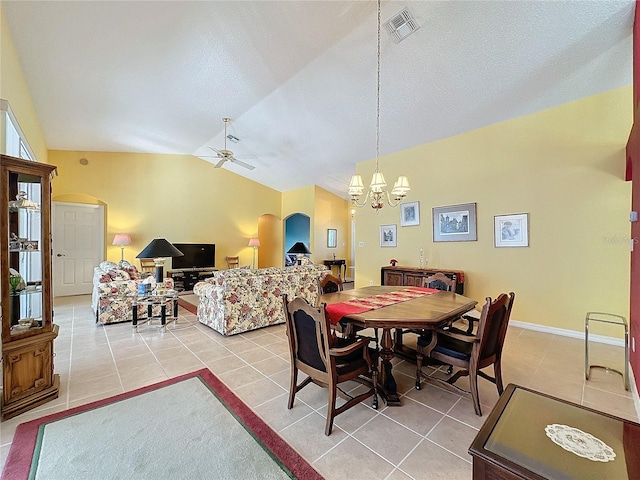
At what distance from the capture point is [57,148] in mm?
6457

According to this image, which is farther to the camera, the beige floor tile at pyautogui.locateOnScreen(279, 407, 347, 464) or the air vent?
the air vent

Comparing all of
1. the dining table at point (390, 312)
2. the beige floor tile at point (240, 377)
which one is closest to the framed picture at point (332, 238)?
the dining table at point (390, 312)

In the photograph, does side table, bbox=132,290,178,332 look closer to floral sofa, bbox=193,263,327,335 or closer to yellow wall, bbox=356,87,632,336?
floral sofa, bbox=193,263,327,335

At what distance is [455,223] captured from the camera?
508 cm

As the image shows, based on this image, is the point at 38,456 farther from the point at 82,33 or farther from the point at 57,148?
the point at 57,148

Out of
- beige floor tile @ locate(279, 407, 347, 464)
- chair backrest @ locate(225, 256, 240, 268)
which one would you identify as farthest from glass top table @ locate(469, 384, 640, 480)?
chair backrest @ locate(225, 256, 240, 268)

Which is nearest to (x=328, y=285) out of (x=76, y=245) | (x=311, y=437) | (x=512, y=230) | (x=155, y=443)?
(x=311, y=437)

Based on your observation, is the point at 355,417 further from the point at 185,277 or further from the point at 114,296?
the point at 185,277

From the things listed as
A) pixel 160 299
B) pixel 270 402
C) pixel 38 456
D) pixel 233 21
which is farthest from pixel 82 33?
pixel 270 402

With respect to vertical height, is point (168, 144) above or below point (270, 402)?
above

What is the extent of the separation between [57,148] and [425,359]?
8.61m

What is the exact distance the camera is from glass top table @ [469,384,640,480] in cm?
90

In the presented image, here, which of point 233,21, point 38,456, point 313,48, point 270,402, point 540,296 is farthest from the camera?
point 540,296

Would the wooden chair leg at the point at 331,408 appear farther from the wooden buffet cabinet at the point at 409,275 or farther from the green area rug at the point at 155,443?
the wooden buffet cabinet at the point at 409,275
